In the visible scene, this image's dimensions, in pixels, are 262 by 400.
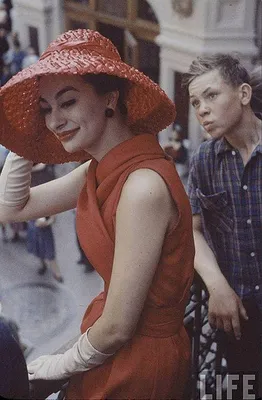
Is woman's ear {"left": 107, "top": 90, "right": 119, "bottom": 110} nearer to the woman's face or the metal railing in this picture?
the woman's face

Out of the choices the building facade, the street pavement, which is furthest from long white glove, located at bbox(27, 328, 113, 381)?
the street pavement

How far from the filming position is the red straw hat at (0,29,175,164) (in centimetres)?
63

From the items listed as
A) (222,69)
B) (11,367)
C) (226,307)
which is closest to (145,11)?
(222,69)

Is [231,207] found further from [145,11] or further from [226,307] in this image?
[145,11]

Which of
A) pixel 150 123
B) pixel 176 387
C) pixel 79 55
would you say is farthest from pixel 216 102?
pixel 176 387

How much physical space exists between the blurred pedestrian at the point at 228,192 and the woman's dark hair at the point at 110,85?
0.75 feet

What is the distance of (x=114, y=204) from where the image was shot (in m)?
0.65

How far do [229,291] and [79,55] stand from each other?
1.52ft

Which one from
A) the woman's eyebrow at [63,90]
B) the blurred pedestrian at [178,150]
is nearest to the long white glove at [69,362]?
the woman's eyebrow at [63,90]

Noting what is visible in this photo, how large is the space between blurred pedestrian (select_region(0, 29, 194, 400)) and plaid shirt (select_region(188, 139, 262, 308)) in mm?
221

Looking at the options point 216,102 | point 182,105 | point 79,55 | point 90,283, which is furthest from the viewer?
point 90,283

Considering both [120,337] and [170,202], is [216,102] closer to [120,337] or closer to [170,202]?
[170,202]

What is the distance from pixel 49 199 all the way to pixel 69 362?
218 millimetres

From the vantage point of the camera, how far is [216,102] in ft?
2.87
